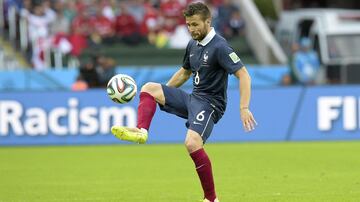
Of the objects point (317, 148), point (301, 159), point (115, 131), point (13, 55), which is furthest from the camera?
point (13, 55)

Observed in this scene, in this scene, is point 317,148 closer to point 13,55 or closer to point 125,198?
point 125,198

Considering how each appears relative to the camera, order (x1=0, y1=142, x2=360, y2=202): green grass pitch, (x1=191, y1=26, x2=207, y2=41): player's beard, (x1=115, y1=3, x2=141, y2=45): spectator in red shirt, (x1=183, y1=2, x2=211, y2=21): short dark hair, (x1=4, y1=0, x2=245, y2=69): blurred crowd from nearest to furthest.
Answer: (x1=183, y1=2, x2=211, y2=21): short dark hair
(x1=191, y1=26, x2=207, y2=41): player's beard
(x1=0, y1=142, x2=360, y2=202): green grass pitch
(x1=4, y1=0, x2=245, y2=69): blurred crowd
(x1=115, y1=3, x2=141, y2=45): spectator in red shirt

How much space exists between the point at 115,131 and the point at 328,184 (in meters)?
3.90

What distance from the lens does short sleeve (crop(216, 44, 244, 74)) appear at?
35.5ft

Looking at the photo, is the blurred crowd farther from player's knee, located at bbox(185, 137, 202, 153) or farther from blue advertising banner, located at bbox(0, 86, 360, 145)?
player's knee, located at bbox(185, 137, 202, 153)

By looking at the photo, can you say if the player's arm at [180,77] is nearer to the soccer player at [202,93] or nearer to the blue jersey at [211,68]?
the soccer player at [202,93]

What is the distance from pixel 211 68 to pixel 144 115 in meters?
0.93

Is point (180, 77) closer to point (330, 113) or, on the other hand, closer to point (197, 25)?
point (197, 25)

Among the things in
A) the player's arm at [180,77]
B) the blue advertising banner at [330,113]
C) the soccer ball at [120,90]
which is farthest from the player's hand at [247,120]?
the blue advertising banner at [330,113]

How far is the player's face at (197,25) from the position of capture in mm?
10766

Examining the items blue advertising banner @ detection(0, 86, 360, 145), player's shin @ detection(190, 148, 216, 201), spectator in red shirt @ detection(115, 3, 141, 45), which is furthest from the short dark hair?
spectator in red shirt @ detection(115, 3, 141, 45)

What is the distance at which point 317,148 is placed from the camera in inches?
792

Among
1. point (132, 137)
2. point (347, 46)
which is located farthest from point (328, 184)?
point (347, 46)

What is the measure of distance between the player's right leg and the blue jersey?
1.46ft
